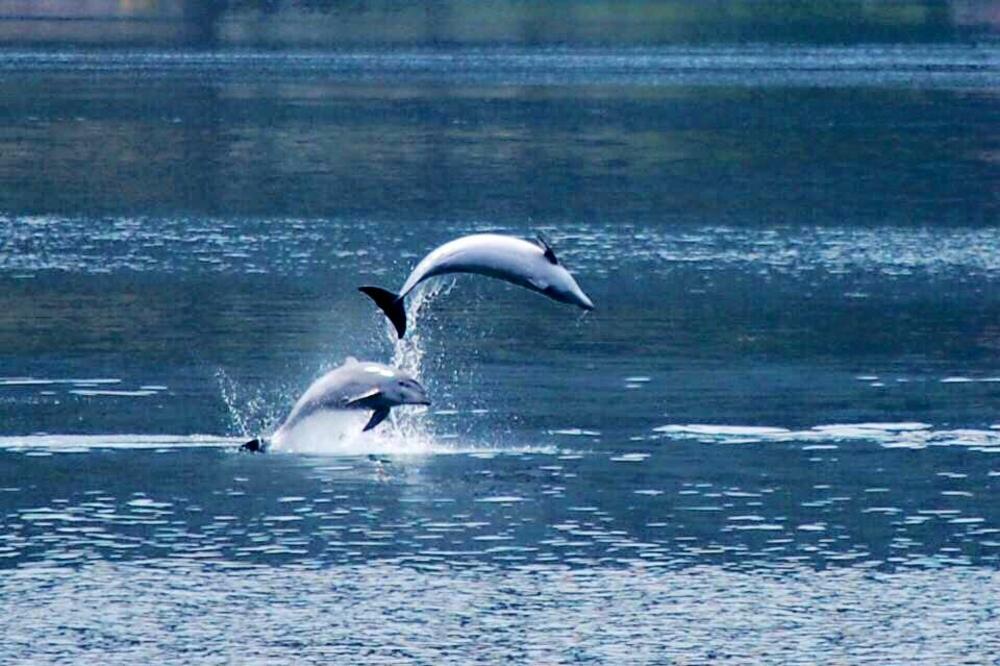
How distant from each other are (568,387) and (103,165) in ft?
98.9

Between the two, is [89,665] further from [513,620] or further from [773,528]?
[773,528]

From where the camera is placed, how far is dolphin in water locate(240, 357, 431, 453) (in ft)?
67.2

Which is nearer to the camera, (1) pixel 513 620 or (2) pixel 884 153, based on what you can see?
(1) pixel 513 620

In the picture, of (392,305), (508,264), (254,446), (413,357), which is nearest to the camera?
(392,305)

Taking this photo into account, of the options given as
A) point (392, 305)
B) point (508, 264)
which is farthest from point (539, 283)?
point (392, 305)

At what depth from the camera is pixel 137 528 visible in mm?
18672

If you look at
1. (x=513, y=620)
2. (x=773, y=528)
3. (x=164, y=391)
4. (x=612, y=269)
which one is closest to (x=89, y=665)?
(x=513, y=620)

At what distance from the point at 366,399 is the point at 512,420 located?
99.6 inches

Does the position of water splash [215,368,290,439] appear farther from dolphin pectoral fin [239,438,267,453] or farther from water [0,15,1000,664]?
dolphin pectoral fin [239,438,267,453]

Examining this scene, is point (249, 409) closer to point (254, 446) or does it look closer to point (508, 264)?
point (254, 446)

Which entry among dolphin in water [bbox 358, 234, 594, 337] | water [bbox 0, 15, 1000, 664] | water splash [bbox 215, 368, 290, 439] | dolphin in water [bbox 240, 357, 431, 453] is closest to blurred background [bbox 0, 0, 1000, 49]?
water [bbox 0, 15, 1000, 664]

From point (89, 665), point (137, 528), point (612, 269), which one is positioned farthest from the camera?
point (612, 269)

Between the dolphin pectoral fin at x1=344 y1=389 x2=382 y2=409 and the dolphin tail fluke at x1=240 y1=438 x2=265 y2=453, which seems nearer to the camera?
the dolphin pectoral fin at x1=344 y1=389 x2=382 y2=409

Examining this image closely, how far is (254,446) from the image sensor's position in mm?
21078
